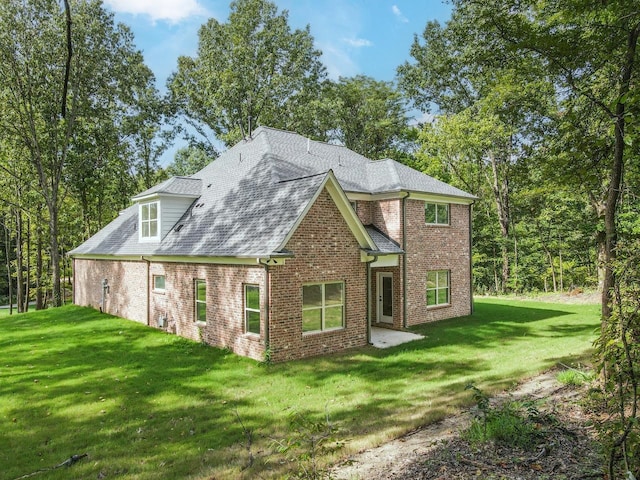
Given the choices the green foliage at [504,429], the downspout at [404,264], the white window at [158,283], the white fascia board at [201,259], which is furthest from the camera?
the white window at [158,283]

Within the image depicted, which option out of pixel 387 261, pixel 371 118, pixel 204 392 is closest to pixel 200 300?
pixel 204 392

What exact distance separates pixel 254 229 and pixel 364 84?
1261 inches

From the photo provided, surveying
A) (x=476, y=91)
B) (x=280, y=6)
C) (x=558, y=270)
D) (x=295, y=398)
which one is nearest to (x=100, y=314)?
(x=295, y=398)

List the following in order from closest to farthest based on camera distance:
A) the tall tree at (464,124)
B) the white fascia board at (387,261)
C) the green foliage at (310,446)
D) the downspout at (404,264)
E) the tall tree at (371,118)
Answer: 1. the green foliage at (310,446)
2. the white fascia board at (387,261)
3. the downspout at (404,264)
4. the tall tree at (464,124)
5. the tall tree at (371,118)

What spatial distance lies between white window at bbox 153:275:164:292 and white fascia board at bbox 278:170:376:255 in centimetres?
765

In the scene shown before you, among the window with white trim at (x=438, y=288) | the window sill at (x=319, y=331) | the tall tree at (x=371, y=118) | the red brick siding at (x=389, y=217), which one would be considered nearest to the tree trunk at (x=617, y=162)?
the window sill at (x=319, y=331)

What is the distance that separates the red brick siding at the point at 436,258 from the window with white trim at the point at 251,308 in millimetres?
6943

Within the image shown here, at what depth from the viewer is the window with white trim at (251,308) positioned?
12117mm

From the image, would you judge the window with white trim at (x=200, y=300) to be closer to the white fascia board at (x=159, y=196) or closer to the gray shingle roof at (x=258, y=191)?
the gray shingle roof at (x=258, y=191)

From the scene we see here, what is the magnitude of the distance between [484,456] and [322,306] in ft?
25.8

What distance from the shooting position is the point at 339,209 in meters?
12.9

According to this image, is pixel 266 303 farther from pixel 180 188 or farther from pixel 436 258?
pixel 436 258

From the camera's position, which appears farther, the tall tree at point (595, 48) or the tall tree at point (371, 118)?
the tall tree at point (371, 118)

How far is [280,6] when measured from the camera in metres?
32.1
